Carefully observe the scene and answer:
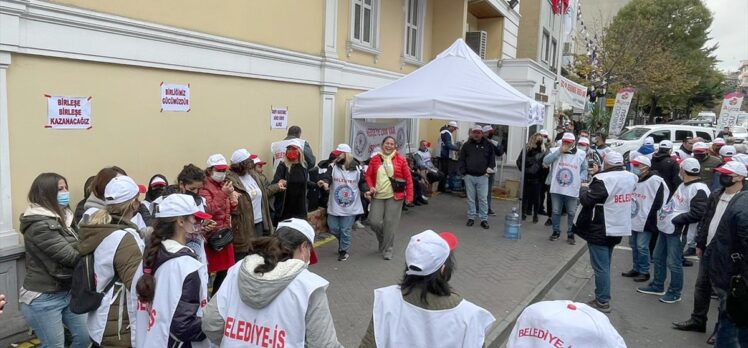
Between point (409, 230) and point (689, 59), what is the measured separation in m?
40.1

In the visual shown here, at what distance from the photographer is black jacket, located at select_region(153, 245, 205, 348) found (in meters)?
2.59

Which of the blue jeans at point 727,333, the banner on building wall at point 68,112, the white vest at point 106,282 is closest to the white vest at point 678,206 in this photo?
the blue jeans at point 727,333

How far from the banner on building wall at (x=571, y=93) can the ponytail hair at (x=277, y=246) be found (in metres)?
17.2

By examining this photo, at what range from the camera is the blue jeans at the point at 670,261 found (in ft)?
19.7

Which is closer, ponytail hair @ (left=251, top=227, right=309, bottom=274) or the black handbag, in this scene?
ponytail hair @ (left=251, top=227, right=309, bottom=274)

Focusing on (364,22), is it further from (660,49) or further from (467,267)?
(660,49)

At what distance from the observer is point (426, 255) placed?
8.00 feet

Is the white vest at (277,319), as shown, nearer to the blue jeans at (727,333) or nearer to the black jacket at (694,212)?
the blue jeans at (727,333)

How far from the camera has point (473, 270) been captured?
7.01 m

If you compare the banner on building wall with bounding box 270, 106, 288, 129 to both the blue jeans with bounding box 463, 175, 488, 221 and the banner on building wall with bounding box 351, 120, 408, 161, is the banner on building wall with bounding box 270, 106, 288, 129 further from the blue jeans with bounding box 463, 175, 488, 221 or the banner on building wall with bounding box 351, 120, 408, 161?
the blue jeans with bounding box 463, 175, 488, 221

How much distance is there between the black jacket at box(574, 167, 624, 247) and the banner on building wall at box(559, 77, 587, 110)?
1332cm

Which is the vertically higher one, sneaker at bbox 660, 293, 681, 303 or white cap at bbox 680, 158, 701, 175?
white cap at bbox 680, 158, 701, 175

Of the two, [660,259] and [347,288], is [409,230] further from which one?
[660,259]

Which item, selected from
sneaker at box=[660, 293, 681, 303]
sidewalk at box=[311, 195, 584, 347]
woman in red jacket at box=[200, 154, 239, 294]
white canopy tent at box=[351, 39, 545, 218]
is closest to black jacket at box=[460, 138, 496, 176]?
white canopy tent at box=[351, 39, 545, 218]
